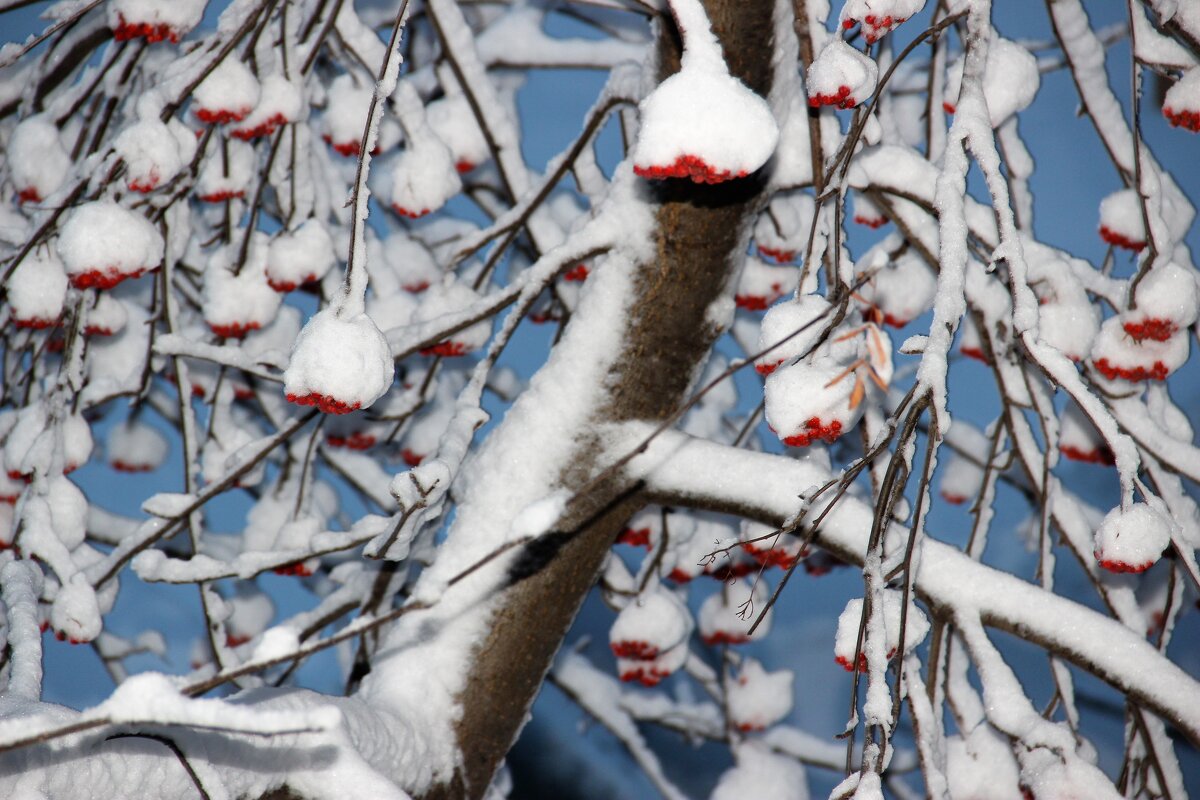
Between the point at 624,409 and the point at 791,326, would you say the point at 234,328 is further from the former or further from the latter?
the point at 791,326

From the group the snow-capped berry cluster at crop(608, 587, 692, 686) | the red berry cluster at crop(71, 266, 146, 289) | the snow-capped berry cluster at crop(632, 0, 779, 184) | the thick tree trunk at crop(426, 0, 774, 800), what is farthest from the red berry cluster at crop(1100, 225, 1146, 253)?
the red berry cluster at crop(71, 266, 146, 289)

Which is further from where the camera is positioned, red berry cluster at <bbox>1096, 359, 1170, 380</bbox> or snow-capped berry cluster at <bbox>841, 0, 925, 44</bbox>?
red berry cluster at <bbox>1096, 359, 1170, 380</bbox>

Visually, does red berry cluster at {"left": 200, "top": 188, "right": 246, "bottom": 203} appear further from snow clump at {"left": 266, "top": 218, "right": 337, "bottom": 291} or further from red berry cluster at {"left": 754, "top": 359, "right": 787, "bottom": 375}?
red berry cluster at {"left": 754, "top": 359, "right": 787, "bottom": 375}

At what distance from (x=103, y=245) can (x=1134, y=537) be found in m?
1.17

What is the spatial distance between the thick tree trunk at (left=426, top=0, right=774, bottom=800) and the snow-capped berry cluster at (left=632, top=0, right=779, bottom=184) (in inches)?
14.4

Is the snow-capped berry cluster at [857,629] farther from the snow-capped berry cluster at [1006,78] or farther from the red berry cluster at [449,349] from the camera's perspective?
the red berry cluster at [449,349]

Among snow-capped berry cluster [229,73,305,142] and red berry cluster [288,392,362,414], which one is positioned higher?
snow-capped berry cluster [229,73,305,142]

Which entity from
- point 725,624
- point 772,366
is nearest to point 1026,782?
point 772,366

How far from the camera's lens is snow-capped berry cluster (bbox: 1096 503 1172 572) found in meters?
0.98

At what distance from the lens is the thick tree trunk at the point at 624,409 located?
126 centimetres

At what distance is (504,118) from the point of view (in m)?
1.68

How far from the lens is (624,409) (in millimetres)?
1353

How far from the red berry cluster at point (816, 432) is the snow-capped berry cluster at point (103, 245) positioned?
0.79 m

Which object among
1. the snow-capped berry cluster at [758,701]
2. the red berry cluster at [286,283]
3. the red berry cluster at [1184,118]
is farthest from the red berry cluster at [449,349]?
the snow-capped berry cluster at [758,701]
